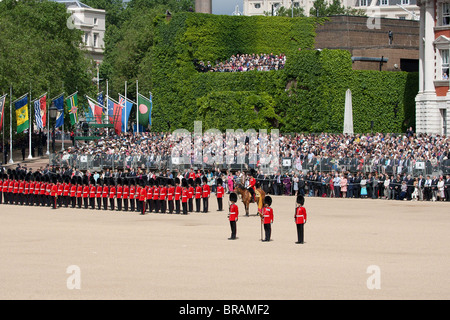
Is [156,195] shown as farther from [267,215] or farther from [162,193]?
[267,215]

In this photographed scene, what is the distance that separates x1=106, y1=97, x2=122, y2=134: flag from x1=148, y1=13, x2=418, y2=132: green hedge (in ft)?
9.64

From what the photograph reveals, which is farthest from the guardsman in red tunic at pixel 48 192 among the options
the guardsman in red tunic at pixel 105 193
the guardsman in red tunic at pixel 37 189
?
the guardsman in red tunic at pixel 105 193

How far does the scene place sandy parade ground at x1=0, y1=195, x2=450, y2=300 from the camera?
1844 centimetres

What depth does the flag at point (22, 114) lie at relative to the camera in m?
58.0

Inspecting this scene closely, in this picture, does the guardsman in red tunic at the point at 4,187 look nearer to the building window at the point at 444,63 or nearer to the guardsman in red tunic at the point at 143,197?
the guardsman in red tunic at the point at 143,197

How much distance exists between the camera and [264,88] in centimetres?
5991

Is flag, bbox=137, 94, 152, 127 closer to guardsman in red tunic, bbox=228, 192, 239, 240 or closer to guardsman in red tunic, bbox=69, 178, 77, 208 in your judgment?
guardsman in red tunic, bbox=69, 178, 77, 208

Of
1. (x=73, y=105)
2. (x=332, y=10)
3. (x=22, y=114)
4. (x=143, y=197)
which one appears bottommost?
(x=143, y=197)

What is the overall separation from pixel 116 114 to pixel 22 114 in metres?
8.64

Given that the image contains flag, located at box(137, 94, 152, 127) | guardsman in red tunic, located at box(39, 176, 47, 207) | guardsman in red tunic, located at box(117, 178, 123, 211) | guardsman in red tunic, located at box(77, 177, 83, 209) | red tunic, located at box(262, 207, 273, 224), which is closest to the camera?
red tunic, located at box(262, 207, 273, 224)

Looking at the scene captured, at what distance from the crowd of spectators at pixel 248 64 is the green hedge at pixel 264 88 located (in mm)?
769

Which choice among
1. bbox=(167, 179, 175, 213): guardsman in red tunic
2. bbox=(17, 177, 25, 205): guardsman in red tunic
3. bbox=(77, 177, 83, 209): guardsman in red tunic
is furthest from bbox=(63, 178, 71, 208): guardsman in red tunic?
bbox=(167, 179, 175, 213): guardsman in red tunic

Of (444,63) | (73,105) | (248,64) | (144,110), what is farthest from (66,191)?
(73,105)

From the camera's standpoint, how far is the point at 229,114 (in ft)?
189
